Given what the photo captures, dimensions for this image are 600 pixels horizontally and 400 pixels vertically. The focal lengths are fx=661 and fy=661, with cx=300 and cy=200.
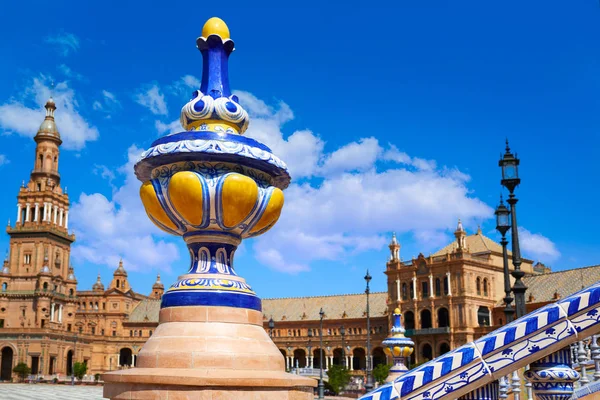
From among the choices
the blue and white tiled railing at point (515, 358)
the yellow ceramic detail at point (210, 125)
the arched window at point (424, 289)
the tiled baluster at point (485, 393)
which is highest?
the arched window at point (424, 289)

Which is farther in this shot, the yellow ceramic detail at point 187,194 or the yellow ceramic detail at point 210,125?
the yellow ceramic detail at point 210,125

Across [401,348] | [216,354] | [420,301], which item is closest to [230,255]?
[216,354]

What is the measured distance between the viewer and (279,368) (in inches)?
188

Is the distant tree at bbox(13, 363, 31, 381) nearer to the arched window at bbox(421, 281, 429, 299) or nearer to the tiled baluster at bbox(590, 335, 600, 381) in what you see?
the arched window at bbox(421, 281, 429, 299)

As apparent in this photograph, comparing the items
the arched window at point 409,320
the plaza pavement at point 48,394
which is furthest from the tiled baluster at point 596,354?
the arched window at point 409,320

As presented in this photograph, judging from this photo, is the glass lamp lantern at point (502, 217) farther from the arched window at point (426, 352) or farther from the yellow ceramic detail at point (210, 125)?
the arched window at point (426, 352)

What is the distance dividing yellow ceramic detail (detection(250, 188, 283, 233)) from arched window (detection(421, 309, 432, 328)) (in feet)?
195

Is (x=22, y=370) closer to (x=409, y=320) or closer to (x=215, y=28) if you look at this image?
(x=409, y=320)

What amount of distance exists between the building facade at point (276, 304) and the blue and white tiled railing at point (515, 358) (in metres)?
55.4

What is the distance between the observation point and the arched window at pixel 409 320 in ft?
208

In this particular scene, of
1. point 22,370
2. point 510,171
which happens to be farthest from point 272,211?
point 22,370

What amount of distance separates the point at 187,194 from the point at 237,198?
0.36 metres

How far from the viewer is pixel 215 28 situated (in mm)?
5590

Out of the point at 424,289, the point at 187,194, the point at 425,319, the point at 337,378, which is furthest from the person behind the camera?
the point at 424,289
